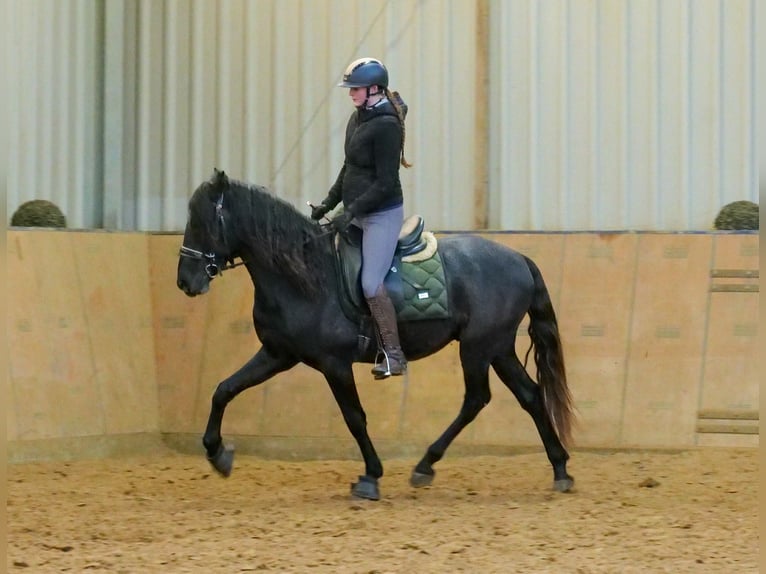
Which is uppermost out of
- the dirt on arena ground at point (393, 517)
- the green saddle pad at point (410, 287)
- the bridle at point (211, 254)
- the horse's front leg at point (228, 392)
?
the bridle at point (211, 254)

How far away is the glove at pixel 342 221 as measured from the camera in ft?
22.8

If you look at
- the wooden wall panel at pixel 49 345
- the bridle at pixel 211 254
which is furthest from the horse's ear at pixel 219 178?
the wooden wall panel at pixel 49 345

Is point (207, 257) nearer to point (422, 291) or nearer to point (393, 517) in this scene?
point (422, 291)

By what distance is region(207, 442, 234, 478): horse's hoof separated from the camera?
7.06 metres

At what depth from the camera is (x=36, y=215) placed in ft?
29.5

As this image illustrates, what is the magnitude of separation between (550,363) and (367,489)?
55.5 inches

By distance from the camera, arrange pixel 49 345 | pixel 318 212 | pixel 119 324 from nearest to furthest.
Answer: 1. pixel 318 212
2. pixel 49 345
3. pixel 119 324

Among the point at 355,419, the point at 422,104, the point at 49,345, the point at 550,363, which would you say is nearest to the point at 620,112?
the point at 422,104

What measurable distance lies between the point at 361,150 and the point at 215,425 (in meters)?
1.84

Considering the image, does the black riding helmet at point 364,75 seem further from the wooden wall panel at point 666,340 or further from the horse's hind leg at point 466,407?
the wooden wall panel at point 666,340

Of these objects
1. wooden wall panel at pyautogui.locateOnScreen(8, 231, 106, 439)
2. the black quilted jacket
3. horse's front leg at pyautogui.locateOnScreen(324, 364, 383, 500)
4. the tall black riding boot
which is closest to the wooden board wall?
wooden wall panel at pyautogui.locateOnScreen(8, 231, 106, 439)

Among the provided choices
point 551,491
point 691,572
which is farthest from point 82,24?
point 691,572

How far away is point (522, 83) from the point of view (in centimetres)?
959

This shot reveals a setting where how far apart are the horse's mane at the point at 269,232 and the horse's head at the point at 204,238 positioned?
32 millimetres
